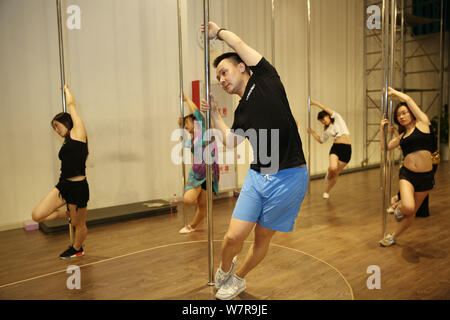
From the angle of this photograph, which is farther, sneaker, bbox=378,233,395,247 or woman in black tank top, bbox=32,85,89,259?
sneaker, bbox=378,233,395,247

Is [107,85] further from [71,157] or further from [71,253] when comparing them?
[71,253]

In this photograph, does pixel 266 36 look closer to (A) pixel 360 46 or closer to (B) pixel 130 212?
(A) pixel 360 46

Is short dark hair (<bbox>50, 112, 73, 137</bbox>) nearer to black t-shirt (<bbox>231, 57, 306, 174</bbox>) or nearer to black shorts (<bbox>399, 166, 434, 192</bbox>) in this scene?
black t-shirt (<bbox>231, 57, 306, 174</bbox>)

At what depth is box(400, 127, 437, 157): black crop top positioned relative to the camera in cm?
324

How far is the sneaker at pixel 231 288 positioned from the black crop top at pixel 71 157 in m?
1.60

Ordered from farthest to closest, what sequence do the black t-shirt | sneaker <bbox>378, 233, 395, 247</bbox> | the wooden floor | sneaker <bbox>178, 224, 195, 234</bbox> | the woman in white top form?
the woman in white top → sneaker <bbox>178, 224, 195, 234</bbox> → sneaker <bbox>378, 233, 395, 247</bbox> → the wooden floor → the black t-shirt

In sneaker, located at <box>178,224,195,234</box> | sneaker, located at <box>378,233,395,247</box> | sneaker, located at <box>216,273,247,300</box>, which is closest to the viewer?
sneaker, located at <box>216,273,247,300</box>

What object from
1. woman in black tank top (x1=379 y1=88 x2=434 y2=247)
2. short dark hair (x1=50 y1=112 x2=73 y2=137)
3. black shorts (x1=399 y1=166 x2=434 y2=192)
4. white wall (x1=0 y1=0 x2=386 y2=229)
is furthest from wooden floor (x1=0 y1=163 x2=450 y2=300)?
short dark hair (x1=50 y1=112 x2=73 y2=137)

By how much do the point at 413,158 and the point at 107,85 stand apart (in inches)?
139

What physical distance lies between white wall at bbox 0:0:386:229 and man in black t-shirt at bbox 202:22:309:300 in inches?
115

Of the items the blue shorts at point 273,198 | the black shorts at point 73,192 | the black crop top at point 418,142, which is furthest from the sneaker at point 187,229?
the black crop top at point 418,142

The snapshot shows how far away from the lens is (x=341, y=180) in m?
6.89

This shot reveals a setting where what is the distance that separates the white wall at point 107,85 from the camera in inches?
163

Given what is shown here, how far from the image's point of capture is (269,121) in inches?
79.1
